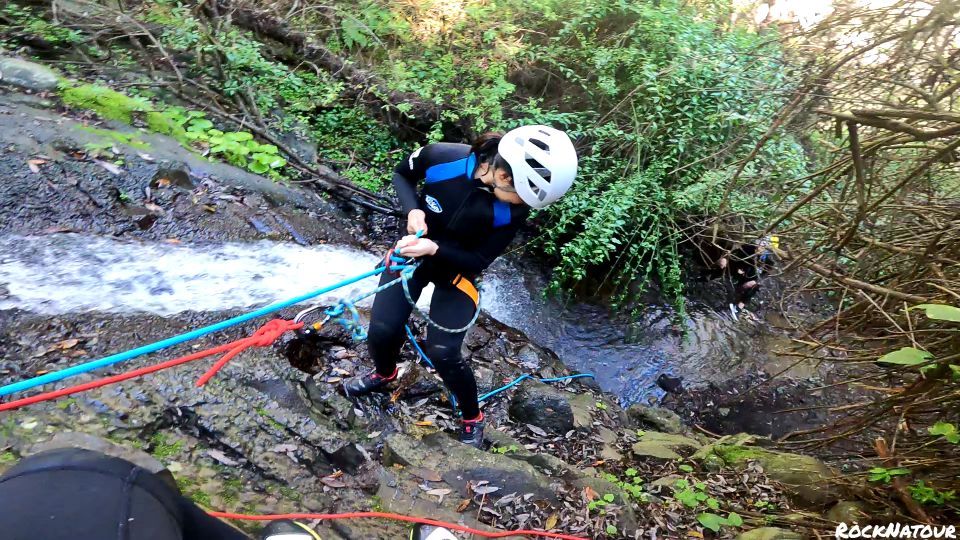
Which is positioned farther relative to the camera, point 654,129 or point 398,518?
point 654,129

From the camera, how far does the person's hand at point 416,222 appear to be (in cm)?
299

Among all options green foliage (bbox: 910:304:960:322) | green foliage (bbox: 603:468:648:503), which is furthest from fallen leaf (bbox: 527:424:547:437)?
green foliage (bbox: 910:304:960:322)

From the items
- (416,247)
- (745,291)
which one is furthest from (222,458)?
(745,291)

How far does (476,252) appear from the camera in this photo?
117 inches

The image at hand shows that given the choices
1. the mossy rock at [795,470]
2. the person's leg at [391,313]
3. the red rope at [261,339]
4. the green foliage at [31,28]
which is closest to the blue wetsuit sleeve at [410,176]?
the person's leg at [391,313]

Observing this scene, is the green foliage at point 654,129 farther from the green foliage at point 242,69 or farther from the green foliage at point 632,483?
the green foliage at point 242,69

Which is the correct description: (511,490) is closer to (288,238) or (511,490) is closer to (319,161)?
(288,238)

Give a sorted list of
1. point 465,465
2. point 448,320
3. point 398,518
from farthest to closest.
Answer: point 465,465 < point 448,320 < point 398,518

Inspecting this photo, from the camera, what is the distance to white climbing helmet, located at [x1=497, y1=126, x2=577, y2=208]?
2.70 meters

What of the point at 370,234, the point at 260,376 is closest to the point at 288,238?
the point at 370,234

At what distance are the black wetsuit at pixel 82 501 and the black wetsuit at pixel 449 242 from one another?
1860 millimetres

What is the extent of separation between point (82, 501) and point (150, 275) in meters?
3.60

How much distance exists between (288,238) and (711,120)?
4.82 metres

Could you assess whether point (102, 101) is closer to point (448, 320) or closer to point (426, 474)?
point (448, 320)
